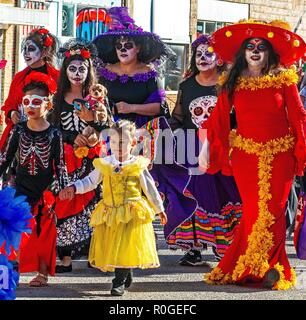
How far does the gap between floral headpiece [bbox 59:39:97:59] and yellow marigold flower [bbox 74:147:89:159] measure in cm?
90

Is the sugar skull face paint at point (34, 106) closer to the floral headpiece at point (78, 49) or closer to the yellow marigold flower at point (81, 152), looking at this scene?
the yellow marigold flower at point (81, 152)

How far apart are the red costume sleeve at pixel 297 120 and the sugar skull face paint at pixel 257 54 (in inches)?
12.0

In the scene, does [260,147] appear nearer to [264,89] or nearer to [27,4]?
[264,89]

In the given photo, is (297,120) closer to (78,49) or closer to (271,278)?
(271,278)

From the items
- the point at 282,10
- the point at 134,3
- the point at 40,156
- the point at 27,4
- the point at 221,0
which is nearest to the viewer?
the point at 40,156

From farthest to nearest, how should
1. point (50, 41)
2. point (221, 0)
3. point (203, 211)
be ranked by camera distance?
point (221, 0) → point (50, 41) → point (203, 211)

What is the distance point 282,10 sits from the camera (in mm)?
29109

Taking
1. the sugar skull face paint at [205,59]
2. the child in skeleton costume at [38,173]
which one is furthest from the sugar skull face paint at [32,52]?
the child in skeleton costume at [38,173]

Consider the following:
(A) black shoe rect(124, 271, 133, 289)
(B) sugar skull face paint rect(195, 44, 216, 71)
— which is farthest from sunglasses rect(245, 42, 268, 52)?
(A) black shoe rect(124, 271, 133, 289)

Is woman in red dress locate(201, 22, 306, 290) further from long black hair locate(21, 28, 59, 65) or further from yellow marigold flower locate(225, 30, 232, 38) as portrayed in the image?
long black hair locate(21, 28, 59, 65)

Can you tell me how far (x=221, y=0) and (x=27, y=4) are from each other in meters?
7.47

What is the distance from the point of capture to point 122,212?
24.1 ft

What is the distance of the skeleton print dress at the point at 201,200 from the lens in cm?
909
